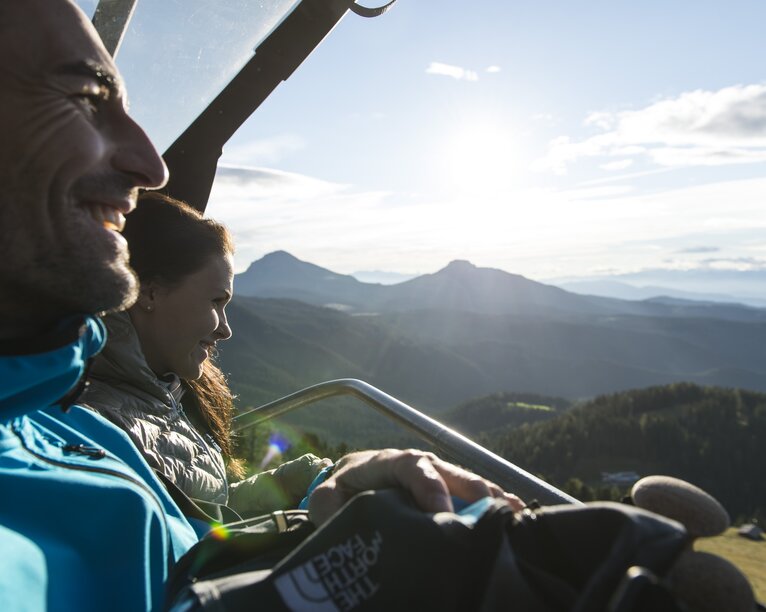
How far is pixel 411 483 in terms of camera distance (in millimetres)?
908

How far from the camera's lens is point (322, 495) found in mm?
1103

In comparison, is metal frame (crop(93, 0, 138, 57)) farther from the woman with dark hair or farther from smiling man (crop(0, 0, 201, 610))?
smiling man (crop(0, 0, 201, 610))

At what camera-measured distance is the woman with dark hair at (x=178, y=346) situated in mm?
1782

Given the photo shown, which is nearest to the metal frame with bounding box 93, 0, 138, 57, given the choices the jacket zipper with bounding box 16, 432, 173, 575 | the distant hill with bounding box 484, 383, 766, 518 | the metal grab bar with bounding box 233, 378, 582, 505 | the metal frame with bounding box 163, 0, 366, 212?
the metal frame with bounding box 163, 0, 366, 212

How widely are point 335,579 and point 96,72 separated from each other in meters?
1.28

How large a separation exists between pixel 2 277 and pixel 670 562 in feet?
4.15

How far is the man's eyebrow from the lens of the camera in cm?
128

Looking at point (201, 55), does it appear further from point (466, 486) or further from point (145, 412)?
point (466, 486)

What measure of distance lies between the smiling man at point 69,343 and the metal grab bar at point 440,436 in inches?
19.2

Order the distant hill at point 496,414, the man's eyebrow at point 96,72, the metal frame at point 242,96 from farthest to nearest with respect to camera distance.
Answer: the distant hill at point 496,414 → the metal frame at point 242,96 → the man's eyebrow at point 96,72

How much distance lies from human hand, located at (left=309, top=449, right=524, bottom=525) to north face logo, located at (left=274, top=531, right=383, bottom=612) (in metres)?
0.16

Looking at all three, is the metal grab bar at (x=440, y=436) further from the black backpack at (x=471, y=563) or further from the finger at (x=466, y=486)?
the black backpack at (x=471, y=563)

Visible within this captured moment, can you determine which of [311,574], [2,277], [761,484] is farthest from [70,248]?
[761,484]

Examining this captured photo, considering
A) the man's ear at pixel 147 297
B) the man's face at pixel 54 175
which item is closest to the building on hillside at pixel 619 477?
the man's ear at pixel 147 297
